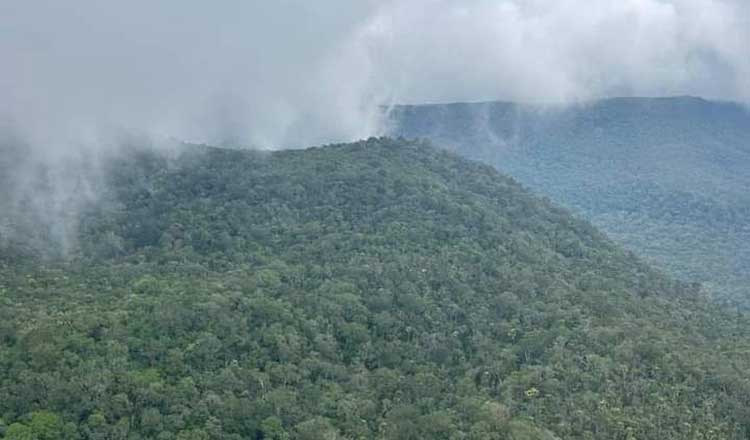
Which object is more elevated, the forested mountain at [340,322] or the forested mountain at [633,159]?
the forested mountain at [633,159]

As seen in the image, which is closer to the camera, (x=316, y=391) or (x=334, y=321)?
(x=316, y=391)

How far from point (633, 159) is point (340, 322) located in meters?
80.7

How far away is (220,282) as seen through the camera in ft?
150

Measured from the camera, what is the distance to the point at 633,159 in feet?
387

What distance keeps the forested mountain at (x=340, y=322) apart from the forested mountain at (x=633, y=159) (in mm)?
34432

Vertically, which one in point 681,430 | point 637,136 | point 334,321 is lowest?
point 681,430

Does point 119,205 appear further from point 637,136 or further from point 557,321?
point 637,136

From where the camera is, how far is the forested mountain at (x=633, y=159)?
93875 millimetres

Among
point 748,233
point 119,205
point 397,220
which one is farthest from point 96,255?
point 748,233

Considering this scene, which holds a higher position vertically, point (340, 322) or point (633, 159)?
point (633, 159)

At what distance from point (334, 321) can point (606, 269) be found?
18195 millimetres

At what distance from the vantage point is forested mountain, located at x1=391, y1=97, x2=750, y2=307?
93875 mm

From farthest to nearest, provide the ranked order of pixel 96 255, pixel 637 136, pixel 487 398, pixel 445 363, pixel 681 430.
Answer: pixel 637 136 → pixel 96 255 → pixel 445 363 → pixel 487 398 → pixel 681 430

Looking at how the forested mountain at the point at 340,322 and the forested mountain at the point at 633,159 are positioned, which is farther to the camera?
the forested mountain at the point at 633,159
